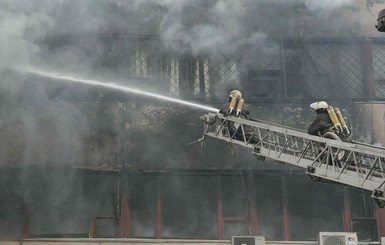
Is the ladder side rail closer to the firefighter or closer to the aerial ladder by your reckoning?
the aerial ladder

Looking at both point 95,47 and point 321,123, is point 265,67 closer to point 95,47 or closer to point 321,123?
point 95,47

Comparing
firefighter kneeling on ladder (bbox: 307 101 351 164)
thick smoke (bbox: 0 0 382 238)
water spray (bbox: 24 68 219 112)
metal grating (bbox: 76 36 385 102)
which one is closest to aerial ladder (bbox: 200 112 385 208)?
firefighter kneeling on ladder (bbox: 307 101 351 164)

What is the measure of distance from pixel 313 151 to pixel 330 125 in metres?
0.51

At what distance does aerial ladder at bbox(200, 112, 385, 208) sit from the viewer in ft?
30.0

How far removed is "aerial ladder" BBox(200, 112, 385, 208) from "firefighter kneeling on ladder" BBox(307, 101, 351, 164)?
11 centimetres

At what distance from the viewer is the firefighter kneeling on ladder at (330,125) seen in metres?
9.72

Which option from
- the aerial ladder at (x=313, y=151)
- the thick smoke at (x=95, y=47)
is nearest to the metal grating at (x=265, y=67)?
the thick smoke at (x=95, y=47)

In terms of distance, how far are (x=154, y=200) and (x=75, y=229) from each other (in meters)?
1.82

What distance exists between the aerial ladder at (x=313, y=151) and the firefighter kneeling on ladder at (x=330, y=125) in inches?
4.3

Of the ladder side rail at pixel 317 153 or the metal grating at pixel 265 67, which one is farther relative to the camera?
the metal grating at pixel 265 67

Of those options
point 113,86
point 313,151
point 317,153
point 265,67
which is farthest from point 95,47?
point 317,153

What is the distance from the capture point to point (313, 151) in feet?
33.1

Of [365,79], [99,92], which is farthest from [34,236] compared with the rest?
[365,79]

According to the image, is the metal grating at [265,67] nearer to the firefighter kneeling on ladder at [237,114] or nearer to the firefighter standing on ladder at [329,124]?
the firefighter kneeling on ladder at [237,114]
